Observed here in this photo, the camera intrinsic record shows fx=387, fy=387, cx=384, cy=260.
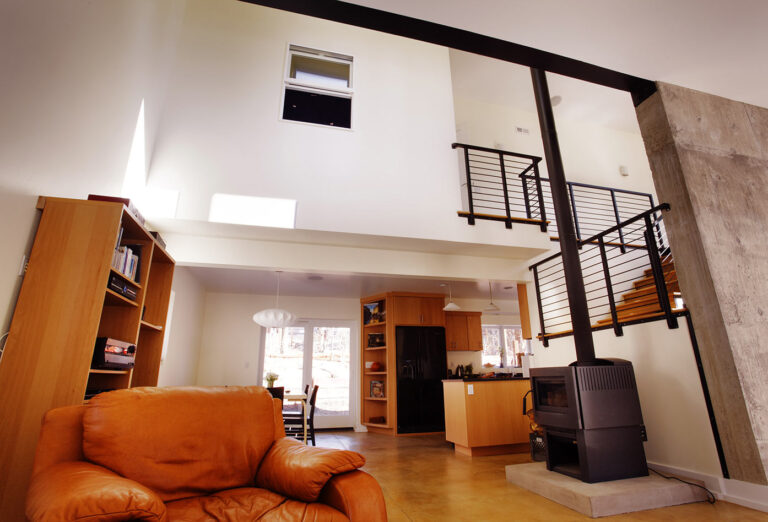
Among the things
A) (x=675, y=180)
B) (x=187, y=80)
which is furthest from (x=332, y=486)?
(x=187, y=80)

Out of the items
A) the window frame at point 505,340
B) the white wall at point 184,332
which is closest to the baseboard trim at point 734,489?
the white wall at point 184,332

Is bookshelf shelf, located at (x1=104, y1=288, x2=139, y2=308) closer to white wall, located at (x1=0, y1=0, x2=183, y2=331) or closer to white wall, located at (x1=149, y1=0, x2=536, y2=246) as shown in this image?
white wall, located at (x1=0, y1=0, x2=183, y2=331)

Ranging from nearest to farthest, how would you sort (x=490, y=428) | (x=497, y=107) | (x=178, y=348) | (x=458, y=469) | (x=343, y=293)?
(x=458, y=469), (x=490, y=428), (x=178, y=348), (x=497, y=107), (x=343, y=293)

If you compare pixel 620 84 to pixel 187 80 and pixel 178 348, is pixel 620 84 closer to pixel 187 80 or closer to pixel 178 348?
pixel 187 80

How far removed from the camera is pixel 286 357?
8.14 m

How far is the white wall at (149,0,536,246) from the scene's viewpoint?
439 centimetres

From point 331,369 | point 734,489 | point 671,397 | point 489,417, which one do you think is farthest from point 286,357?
point 734,489

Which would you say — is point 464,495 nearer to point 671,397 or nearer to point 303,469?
point 671,397

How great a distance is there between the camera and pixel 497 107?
7.55 meters

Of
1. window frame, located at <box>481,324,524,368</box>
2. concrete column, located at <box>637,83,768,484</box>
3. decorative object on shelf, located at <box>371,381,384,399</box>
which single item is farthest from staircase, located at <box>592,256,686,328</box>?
decorative object on shelf, located at <box>371,381,384,399</box>

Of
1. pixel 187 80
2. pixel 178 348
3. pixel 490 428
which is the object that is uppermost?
pixel 187 80

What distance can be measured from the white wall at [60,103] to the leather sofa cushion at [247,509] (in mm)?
1550

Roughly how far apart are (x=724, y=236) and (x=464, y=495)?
8.96 ft

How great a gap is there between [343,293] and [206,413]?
242 inches
